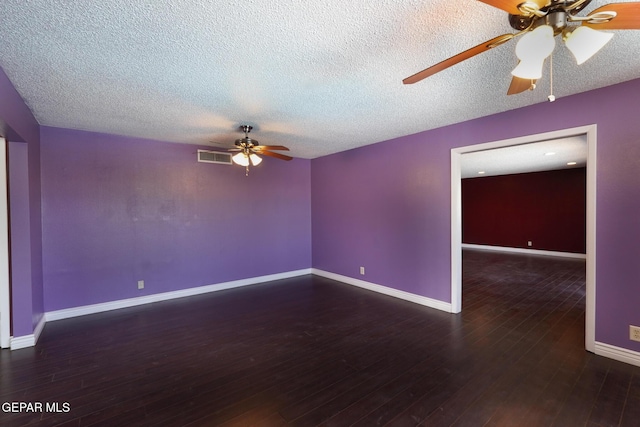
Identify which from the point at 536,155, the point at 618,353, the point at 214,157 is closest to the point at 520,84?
the point at 618,353

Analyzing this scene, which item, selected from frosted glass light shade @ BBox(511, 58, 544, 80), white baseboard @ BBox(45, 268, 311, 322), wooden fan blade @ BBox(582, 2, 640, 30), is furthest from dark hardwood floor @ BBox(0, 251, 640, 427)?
wooden fan blade @ BBox(582, 2, 640, 30)

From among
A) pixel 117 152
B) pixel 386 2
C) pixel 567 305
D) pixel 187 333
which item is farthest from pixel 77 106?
pixel 567 305

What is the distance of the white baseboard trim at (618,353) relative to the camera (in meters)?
2.37

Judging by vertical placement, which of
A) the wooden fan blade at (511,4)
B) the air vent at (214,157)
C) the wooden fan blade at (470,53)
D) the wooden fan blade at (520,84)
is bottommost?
the wooden fan blade at (470,53)

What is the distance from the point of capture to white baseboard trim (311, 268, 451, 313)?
375cm

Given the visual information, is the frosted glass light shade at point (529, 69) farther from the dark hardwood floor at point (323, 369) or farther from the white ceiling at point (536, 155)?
the white ceiling at point (536, 155)

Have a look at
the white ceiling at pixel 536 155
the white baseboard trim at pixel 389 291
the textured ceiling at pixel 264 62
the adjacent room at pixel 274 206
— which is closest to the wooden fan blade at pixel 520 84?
the adjacent room at pixel 274 206

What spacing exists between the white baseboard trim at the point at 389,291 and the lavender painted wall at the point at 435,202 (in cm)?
8

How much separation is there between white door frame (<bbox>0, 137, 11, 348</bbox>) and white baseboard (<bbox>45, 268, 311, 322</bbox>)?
774 mm

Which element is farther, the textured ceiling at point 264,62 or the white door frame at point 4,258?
the white door frame at point 4,258

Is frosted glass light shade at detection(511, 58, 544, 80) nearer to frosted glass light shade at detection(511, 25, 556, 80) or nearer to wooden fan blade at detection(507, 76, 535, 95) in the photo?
frosted glass light shade at detection(511, 25, 556, 80)

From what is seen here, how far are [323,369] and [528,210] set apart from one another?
856 cm

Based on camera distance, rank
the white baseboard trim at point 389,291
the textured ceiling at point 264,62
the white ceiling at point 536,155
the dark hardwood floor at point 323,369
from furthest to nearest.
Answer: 1. the white ceiling at point 536,155
2. the white baseboard trim at point 389,291
3. the dark hardwood floor at point 323,369
4. the textured ceiling at point 264,62

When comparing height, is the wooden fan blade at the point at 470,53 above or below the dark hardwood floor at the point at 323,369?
above
